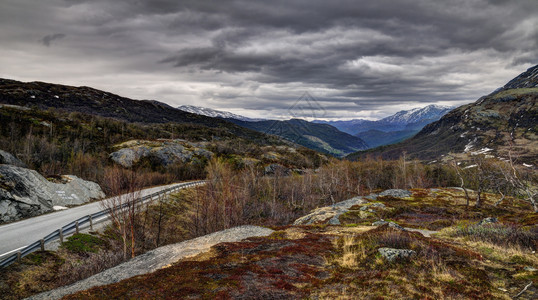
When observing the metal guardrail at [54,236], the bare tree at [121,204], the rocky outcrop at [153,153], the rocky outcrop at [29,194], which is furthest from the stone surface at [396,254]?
the rocky outcrop at [153,153]

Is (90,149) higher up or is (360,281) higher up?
(90,149)

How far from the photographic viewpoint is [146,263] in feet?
60.8

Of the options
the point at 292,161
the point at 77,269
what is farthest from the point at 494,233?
the point at 292,161

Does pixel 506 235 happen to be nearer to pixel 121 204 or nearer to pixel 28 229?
pixel 121 204

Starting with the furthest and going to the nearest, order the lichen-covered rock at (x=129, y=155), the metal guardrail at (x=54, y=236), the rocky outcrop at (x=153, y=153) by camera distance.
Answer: the rocky outcrop at (x=153, y=153), the lichen-covered rock at (x=129, y=155), the metal guardrail at (x=54, y=236)

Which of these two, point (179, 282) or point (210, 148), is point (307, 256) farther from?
point (210, 148)

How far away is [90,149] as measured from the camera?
105500mm

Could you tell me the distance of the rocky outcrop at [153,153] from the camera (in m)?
100

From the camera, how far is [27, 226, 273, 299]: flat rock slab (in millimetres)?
14602

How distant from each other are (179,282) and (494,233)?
24.1m

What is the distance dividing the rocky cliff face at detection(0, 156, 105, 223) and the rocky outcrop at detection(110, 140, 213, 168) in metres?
56.5

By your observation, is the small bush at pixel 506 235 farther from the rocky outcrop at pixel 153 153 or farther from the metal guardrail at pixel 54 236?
the rocky outcrop at pixel 153 153

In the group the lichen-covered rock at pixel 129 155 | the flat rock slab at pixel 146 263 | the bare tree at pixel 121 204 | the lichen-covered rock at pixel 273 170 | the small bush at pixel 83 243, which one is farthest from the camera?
the lichen-covered rock at pixel 273 170

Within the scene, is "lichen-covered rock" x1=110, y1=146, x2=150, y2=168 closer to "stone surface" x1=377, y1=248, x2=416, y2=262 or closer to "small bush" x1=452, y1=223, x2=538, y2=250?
"stone surface" x1=377, y1=248, x2=416, y2=262
